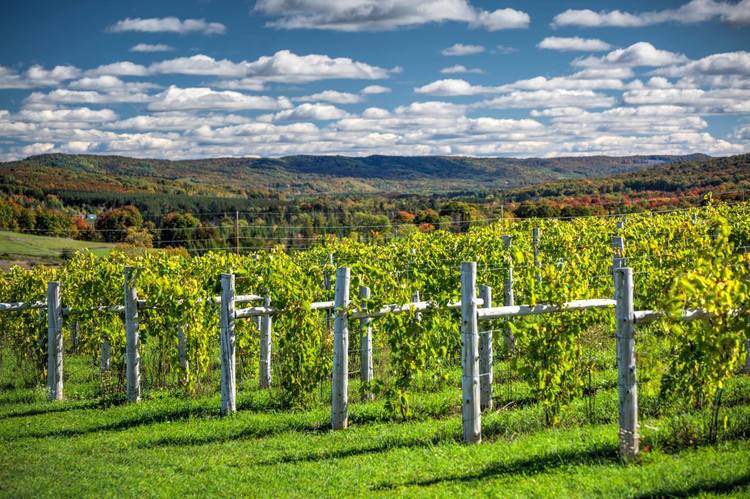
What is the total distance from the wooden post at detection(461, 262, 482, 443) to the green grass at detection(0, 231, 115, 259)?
35.0 m

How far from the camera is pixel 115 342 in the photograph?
508 inches

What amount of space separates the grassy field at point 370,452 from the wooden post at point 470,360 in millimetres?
224

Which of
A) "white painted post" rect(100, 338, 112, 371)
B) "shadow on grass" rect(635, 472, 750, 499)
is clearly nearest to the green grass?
"white painted post" rect(100, 338, 112, 371)

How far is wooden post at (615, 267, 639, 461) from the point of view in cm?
663

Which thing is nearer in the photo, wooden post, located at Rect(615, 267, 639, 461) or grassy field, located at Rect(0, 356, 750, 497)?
grassy field, located at Rect(0, 356, 750, 497)

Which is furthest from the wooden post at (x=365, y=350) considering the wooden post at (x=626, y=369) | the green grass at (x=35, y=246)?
the green grass at (x=35, y=246)

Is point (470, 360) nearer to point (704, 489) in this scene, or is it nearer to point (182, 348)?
point (704, 489)

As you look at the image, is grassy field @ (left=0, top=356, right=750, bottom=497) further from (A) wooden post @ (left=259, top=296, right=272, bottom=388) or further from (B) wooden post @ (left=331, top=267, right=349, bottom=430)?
(A) wooden post @ (left=259, top=296, right=272, bottom=388)

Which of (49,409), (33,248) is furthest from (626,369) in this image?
(33,248)

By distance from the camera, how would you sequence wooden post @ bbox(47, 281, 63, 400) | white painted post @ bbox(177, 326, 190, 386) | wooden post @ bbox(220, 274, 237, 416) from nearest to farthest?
wooden post @ bbox(220, 274, 237, 416) → wooden post @ bbox(47, 281, 63, 400) → white painted post @ bbox(177, 326, 190, 386)

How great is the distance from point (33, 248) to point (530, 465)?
42394mm

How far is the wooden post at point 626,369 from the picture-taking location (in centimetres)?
663

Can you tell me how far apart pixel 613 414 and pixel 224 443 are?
16.3 ft

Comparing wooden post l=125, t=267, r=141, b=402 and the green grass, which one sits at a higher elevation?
the green grass
